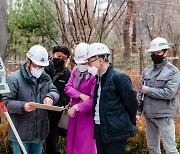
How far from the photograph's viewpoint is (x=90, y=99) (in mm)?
4129

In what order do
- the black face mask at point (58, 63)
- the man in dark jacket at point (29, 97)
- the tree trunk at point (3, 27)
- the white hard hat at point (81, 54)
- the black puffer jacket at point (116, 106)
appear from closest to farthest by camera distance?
the black puffer jacket at point (116, 106) < the man in dark jacket at point (29, 97) < the white hard hat at point (81, 54) < the black face mask at point (58, 63) < the tree trunk at point (3, 27)

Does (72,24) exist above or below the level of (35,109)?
above

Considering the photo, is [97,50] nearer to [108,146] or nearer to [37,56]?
[37,56]

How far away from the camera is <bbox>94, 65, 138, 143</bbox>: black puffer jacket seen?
3.76m

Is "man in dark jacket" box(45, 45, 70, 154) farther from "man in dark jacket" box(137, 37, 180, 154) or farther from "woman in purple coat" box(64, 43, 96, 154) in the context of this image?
"man in dark jacket" box(137, 37, 180, 154)

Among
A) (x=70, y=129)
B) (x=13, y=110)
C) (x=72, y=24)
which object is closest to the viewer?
(x=13, y=110)

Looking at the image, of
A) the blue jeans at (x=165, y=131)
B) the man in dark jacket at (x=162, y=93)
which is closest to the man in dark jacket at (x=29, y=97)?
the man in dark jacket at (x=162, y=93)

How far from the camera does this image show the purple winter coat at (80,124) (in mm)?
4242

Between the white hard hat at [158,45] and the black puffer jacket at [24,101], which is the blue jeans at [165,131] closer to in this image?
the white hard hat at [158,45]

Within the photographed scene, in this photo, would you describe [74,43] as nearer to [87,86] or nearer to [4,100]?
[87,86]

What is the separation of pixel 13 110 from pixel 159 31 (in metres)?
11.9

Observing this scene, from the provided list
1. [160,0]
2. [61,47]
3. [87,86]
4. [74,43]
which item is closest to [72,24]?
[74,43]

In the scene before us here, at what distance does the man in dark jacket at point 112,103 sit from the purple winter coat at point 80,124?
1.22ft

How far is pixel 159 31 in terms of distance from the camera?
15.0 meters
